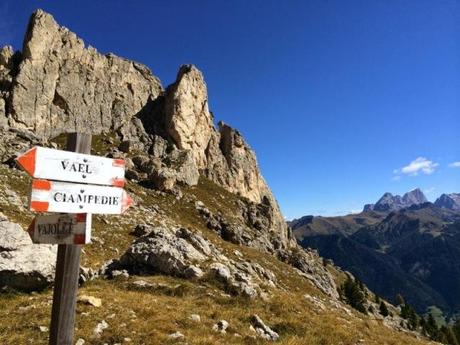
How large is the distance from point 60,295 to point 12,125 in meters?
113

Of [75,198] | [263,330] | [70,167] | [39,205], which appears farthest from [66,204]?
[263,330]

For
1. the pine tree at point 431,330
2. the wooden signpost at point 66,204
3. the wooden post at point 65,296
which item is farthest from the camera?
the pine tree at point 431,330

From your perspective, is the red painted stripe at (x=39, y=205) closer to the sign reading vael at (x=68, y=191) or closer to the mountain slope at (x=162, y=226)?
the sign reading vael at (x=68, y=191)

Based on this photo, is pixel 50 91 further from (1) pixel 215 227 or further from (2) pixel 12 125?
(1) pixel 215 227

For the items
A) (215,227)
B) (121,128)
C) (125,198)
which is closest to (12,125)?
(121,128)

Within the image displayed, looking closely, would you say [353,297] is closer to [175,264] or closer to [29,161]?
[175,264]

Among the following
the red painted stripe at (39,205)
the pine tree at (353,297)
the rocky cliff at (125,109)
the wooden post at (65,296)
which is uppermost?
the rocky cliff at (125,109)

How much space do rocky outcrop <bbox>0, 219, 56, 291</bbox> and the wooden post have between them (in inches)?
534

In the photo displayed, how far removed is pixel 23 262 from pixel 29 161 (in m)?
14.7

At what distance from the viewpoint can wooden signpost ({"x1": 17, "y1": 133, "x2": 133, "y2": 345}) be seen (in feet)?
24.9

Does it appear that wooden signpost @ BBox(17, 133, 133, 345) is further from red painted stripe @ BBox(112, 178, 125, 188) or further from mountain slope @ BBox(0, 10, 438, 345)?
mountain slope @ BBox(0, 10, 438, 345)

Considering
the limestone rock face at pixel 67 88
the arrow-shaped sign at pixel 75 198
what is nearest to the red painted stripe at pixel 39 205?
the arrow-shaped sign at pixel 75 198

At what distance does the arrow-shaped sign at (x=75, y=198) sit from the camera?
7523mm

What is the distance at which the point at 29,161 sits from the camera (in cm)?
745
